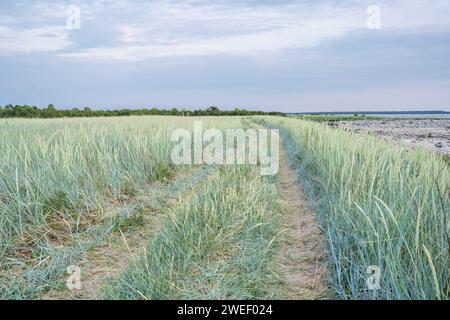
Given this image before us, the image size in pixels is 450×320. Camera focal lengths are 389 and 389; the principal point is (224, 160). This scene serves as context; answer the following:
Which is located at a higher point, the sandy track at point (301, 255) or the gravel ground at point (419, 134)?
the gravel ground at point (419, 134)

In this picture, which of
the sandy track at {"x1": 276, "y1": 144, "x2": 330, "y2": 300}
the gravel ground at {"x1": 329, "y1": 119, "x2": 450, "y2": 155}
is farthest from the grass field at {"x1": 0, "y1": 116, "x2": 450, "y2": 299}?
the gravel ground at {"x1": 329, "y1": 119, "x2": 450, "y2": 155}

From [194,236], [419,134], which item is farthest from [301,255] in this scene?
[419,134]

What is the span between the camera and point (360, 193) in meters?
3.19

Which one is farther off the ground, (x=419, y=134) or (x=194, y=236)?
(x=419, y=134)

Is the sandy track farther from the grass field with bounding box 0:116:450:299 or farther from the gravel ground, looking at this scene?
the gravel ground

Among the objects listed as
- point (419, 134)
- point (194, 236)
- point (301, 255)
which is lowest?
point (301, 255)

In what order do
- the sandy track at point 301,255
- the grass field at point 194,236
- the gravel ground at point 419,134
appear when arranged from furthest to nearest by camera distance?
1. the gravel ground at point 419,134
2. the sandy track at point 301,255
3. the grass field at point 194,236

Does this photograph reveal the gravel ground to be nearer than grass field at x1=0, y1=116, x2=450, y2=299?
No

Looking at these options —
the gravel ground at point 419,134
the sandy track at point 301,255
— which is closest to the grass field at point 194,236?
the sandy track at point 301,255

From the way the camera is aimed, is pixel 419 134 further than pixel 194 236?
Yes

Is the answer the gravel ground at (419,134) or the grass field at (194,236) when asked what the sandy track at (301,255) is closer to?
the grass field at (194,236)

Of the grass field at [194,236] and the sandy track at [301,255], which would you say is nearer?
the grass field at [194,236]

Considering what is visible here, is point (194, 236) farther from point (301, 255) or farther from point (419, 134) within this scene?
point (419, 134)
